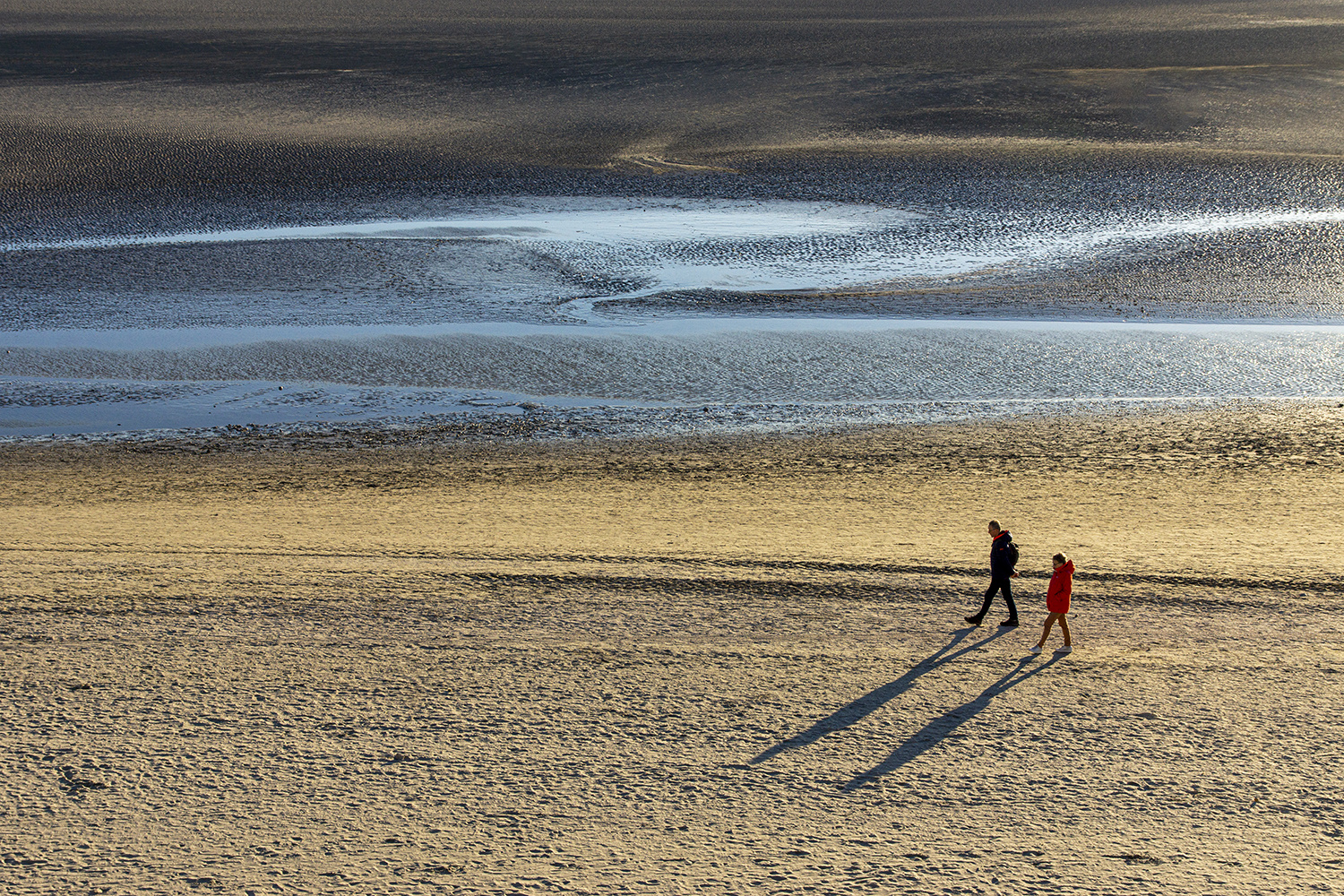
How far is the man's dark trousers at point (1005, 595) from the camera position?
31.1 feet

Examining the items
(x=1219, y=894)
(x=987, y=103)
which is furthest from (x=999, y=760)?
(x=987, y=103)

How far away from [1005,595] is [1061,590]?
62cm

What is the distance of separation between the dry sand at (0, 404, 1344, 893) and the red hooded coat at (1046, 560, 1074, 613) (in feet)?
1.59

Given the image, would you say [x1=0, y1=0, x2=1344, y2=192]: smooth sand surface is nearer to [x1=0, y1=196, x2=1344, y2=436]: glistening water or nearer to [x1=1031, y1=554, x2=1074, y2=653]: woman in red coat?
[x1=0, y1=196, x2=1344, y2=436]: glistening water

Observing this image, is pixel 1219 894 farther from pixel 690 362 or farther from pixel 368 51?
pixel 368 51

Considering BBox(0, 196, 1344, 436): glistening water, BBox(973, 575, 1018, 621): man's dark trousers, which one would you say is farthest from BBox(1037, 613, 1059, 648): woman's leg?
BBox(0, 196, 1344, 436): glistening water

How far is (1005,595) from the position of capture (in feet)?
31.5

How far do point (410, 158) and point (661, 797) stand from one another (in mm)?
25313

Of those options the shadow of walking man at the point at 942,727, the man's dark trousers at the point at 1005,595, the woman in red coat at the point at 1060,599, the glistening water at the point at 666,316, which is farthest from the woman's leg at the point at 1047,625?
the glistening water at the point at 666,316

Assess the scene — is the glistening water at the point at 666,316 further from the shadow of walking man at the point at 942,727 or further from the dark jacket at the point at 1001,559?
the shadow of walking man at the point at 942,727

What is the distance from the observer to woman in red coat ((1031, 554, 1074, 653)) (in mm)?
9070

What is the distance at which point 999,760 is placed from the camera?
25.6ft

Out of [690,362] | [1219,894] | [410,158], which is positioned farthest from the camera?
[410,158]

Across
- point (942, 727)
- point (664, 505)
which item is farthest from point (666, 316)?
point (942, 727)
